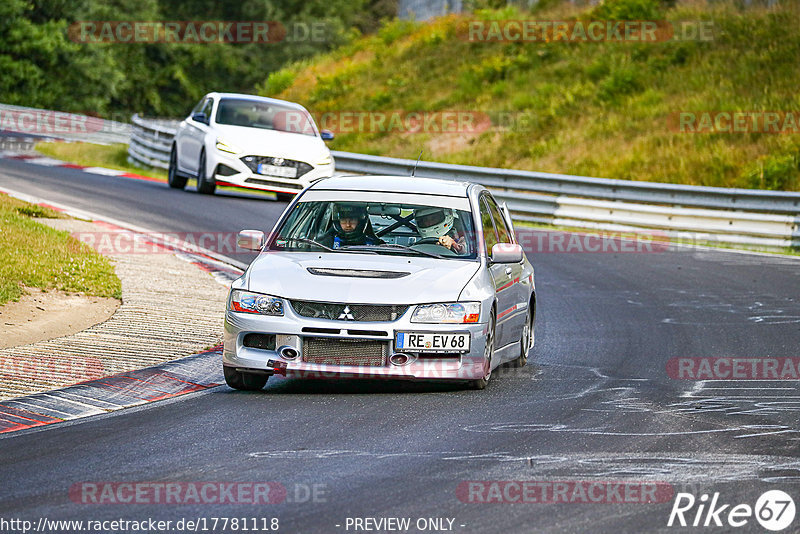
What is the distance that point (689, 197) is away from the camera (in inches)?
896

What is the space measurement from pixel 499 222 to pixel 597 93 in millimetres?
23905

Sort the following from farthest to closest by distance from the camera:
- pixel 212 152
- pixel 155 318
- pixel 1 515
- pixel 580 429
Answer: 1. pixel 212 152
2. pixel 155 318
3. pixel 580 429
4. pixel 1 515

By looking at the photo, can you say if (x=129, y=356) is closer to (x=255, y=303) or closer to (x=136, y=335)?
(x=136, y=335)

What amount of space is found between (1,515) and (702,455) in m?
3.65

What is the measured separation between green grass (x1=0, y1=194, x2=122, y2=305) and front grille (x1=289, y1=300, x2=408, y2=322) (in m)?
4.01

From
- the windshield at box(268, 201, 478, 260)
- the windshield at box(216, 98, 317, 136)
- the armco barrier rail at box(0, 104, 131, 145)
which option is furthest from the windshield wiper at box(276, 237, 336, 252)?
the armco barrier rail at box(0, 104, 131, 145)

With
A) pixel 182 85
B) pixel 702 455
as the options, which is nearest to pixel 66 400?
pixel 702 455

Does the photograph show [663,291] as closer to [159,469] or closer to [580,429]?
[580,429]

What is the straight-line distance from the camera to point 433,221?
10.1 meters

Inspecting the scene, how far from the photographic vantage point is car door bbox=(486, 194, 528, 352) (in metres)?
10.2

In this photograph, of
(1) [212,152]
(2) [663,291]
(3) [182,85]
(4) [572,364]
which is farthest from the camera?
(3) [182,85]

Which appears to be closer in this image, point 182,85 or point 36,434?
point 36,434
